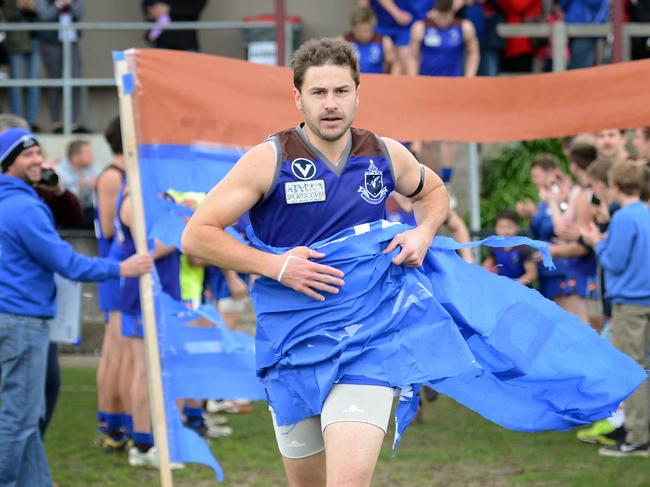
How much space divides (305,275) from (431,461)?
3752 mm

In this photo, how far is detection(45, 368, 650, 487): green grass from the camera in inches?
305

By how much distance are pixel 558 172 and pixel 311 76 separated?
5.41 meters

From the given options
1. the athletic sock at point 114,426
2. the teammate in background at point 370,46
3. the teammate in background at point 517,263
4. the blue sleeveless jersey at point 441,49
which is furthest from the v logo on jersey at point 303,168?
the blue sleeveless jersey at point 441,49

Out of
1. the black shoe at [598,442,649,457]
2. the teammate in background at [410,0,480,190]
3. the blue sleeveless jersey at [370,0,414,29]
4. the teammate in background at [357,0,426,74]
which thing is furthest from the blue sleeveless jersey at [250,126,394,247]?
the blue sleeveless jersey at [370,0,414,29]

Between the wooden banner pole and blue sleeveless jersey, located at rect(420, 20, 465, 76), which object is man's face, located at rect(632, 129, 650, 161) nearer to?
the wooden banner pole

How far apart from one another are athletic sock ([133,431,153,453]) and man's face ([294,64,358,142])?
398 centimetres

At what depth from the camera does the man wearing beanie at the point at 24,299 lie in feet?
22.0

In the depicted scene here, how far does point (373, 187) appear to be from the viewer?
5062 millimetres

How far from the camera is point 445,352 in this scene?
4.96m

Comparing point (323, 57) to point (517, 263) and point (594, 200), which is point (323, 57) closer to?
point (594, 200)

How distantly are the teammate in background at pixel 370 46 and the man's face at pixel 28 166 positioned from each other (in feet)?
19.9

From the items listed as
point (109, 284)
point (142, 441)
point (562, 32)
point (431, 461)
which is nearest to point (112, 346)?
point (109, 284)

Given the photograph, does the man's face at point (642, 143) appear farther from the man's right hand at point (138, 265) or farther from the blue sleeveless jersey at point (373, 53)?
the blue sleeveless jersey at point (373, 53)

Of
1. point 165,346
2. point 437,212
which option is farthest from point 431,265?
point 165,346
